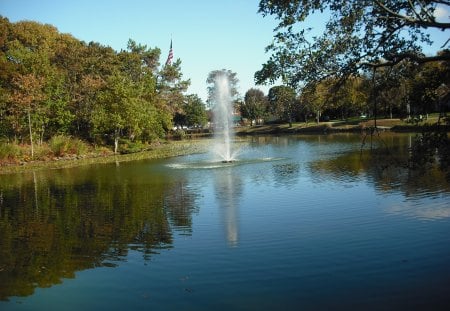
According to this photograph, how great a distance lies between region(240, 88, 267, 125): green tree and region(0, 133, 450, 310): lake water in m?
83.6

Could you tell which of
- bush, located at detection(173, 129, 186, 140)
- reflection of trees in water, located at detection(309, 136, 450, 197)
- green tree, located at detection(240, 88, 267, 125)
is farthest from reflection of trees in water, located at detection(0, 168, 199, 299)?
green tree, located at detection(240, 88, 267, 125)

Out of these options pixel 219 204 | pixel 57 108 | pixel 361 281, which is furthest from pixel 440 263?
pixel 57 108

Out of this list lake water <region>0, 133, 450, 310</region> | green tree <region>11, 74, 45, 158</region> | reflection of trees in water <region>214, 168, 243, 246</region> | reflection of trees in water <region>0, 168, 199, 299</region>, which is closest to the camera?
lake water <region>0, 133, 450, 310</region>

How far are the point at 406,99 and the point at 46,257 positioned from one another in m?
9.31

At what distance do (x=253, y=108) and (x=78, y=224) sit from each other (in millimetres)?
91260

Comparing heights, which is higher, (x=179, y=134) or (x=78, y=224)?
(x=179, y=134)

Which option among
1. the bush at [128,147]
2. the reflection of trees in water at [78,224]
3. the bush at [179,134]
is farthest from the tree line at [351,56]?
the bush at [179,134]

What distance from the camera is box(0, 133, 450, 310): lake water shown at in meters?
7.93

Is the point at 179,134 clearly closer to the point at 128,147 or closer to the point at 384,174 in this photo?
the point at 128,147

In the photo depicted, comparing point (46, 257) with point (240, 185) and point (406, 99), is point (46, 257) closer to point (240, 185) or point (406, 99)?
point (406, 99)

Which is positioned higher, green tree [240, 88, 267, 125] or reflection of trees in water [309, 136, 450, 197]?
green tree [240, 88, 267, 125]

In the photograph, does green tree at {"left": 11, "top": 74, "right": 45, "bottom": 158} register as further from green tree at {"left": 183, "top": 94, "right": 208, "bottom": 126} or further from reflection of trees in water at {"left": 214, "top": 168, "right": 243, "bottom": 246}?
green tree at {"left": 183, "top": 94, "right": 208, "bottom": 126}

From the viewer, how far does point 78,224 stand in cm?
1404

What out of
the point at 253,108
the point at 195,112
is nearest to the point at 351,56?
the point at 195,112
